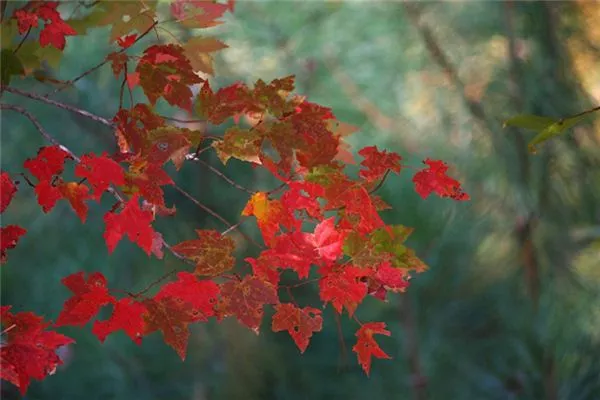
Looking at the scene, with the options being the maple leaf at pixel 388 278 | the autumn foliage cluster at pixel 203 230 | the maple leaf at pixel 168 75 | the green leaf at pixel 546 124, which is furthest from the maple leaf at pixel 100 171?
the green leaf at pixel 546 124

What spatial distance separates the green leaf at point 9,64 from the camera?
114 cm

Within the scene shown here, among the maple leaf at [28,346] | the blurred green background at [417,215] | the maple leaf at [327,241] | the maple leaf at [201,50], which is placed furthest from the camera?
the blurred green background at [417,215]

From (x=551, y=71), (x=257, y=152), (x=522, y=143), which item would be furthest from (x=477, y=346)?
(x=257, y=152)

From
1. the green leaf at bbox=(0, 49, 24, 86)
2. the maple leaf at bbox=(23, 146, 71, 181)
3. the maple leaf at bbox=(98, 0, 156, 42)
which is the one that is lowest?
the maple leaf at bbox=(23, 146, 71, 181)

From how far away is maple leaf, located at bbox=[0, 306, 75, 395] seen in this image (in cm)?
95

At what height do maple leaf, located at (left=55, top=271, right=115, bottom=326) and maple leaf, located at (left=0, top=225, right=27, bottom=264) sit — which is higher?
maple leaf, located at (left=0, top=225, right=27, bottom=264)

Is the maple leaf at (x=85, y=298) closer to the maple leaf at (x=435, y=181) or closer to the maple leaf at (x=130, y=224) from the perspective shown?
the maple leaf at (x=130, y=224)

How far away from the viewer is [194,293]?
39.5 inches

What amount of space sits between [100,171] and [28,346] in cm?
22

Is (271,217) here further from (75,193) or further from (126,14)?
(126,14)

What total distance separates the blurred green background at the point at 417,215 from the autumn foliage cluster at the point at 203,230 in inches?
26.0

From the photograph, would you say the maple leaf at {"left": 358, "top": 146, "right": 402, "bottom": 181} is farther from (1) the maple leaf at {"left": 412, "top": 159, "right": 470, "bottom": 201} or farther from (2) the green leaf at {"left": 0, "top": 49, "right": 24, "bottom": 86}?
(2) the green leaf at {"left": 0, "top": 49, "right": 24, "bottom": 86}

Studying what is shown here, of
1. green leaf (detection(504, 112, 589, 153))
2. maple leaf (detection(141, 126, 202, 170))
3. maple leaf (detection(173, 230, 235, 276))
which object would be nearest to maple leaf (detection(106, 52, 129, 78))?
maple leaf (detection(141, 126, 202, 170))

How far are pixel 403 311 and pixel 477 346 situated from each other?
0.18 metres
